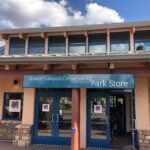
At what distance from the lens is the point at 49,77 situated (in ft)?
25.4

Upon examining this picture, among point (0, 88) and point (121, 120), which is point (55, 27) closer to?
point (0, 88)

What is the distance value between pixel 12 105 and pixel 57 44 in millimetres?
3820

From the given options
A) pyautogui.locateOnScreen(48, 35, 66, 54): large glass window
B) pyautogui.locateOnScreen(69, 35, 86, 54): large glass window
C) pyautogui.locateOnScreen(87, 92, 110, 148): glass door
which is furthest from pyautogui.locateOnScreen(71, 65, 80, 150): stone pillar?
pyautogui.locateOnScreen(48, 35, 66, 54): large glass window

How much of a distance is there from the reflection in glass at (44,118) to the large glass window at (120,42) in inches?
158

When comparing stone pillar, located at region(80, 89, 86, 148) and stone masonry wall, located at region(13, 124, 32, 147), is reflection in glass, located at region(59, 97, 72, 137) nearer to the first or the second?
stone pillar, located at region(80, 89, 86, 148)

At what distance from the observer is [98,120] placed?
9.20m

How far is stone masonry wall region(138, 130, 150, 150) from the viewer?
7926mm

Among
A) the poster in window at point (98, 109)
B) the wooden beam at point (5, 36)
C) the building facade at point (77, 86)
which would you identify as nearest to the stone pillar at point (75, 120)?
the building facade at point (77, 86)

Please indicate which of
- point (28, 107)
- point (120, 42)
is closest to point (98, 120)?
point (28, 107)

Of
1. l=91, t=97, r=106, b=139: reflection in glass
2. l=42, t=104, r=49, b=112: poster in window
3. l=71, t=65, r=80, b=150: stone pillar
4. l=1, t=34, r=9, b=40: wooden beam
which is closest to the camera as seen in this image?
l=71, t=65, r=80, b=150: stone pillar

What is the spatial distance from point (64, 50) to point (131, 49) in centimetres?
332

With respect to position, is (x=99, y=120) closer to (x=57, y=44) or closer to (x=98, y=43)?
(x=98, y=43)

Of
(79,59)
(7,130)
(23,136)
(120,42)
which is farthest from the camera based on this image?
(120,42)

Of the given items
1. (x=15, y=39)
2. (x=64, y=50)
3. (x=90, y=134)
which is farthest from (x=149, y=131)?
(x=15, y=39)
